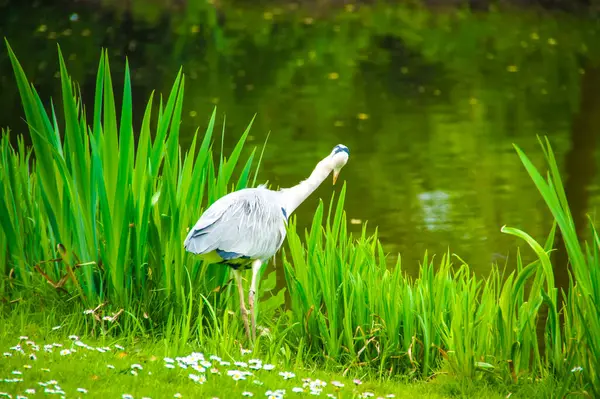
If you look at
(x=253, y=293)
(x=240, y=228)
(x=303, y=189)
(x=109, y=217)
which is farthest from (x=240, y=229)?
(x=109, y=217)

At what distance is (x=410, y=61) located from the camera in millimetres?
20016

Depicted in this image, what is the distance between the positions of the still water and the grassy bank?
2.10 m

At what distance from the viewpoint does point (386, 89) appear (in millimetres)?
17625

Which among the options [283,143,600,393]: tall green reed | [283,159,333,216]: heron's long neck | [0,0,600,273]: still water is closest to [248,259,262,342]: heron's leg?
[283,143,600,393]: tall green reed

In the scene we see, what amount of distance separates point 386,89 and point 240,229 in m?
Result: 13.2

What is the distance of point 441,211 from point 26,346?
6931 mm

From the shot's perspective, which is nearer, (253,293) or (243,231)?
(243,231)

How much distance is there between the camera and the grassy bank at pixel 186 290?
498 cm

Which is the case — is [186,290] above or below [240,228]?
below

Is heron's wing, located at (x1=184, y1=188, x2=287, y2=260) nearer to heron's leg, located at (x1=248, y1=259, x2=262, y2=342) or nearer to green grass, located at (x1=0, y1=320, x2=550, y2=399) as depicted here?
heron's leg, located at (x1=248, y1=259, x2=262, y2=342)

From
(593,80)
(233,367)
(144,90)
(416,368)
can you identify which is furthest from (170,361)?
(593,80)

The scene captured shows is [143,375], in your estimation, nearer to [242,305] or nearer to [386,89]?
[242,305]

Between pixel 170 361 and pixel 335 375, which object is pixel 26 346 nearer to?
pixel 170 361

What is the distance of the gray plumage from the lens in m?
4.71
